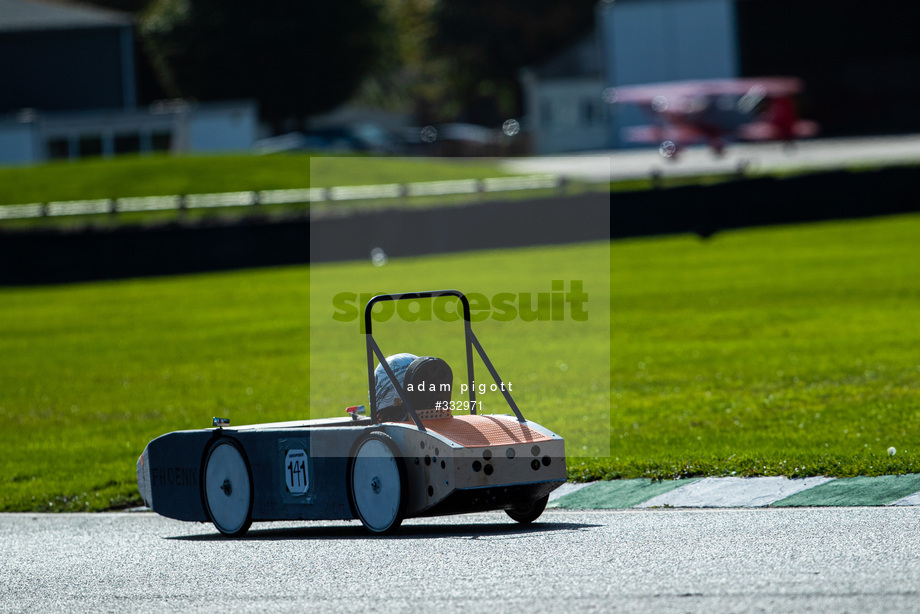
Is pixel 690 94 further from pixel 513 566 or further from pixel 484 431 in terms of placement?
pixel 513 566

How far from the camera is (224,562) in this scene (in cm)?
757

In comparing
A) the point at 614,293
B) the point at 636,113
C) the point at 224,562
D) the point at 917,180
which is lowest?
the point at 224,562

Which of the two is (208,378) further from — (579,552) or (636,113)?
(636,113)

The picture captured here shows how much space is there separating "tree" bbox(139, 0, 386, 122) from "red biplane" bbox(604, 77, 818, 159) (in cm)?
2056

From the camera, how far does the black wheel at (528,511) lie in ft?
27.3

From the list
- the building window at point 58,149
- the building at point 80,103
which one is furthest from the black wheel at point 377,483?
the building window at point 58,149

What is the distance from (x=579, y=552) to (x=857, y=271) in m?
17.9

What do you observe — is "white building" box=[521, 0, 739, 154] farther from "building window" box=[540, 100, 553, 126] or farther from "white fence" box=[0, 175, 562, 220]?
"white fence" box=[0, 175, 562, 220]

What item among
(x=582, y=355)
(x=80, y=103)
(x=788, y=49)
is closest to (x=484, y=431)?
(x=582, y=355)

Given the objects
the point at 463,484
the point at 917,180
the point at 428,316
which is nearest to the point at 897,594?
the point at 463,484

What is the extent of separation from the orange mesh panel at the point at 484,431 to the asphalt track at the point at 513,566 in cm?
56

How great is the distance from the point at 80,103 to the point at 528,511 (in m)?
56.1

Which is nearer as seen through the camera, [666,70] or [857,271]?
[857,271]

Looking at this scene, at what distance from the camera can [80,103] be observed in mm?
60625
